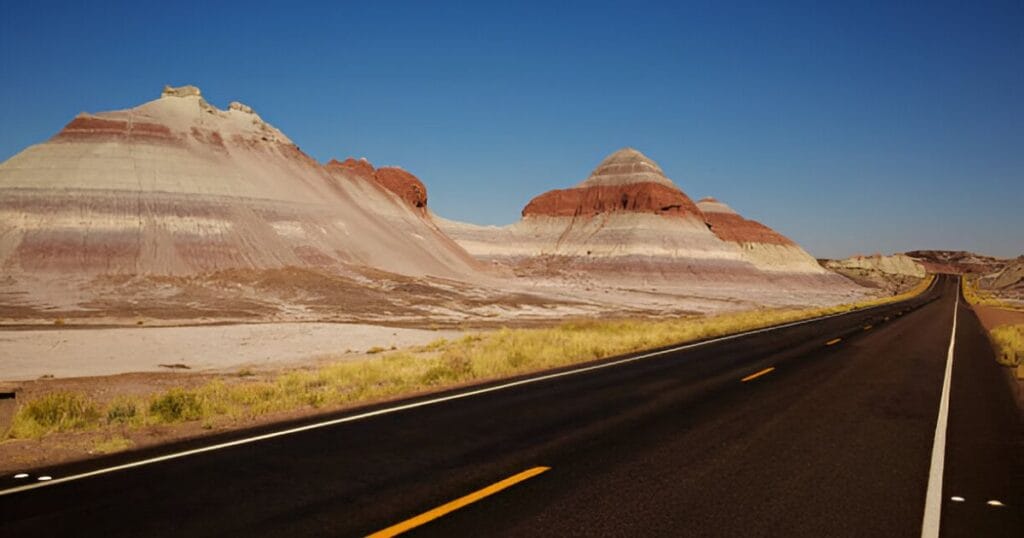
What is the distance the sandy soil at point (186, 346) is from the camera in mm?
20859

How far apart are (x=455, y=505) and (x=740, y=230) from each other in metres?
163

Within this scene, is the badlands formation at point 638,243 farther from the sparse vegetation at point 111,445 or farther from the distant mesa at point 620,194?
the sparse vegetation at point 111,445

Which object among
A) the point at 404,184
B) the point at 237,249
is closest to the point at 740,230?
the point at 404,184

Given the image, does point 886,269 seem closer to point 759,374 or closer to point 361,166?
point 361,166

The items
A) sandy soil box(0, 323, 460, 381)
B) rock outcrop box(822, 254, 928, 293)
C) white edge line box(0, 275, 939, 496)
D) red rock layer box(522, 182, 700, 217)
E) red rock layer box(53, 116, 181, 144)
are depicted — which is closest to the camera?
white edge line box(0, 275, 939, 496)

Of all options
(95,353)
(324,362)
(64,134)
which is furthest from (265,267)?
(324,362)

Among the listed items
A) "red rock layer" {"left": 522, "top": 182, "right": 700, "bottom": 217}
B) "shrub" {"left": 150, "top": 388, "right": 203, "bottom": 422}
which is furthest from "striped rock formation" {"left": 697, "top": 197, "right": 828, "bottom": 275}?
"shrub" {"left": 150, "top": 388, "right": 203, "bottom": 422}

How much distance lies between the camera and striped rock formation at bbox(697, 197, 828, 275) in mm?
140000

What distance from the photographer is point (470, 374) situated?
571 inches

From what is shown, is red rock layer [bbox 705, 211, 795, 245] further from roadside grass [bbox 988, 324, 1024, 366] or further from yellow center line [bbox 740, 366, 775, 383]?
yellow center line [bbox 740, 366, 775, 383]

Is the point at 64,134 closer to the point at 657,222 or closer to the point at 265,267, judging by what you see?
the point at 265,267

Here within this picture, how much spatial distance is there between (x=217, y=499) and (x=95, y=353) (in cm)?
2280

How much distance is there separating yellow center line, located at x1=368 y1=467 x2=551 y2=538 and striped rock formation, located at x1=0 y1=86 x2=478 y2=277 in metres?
59.6

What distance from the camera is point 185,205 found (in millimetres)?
65625
